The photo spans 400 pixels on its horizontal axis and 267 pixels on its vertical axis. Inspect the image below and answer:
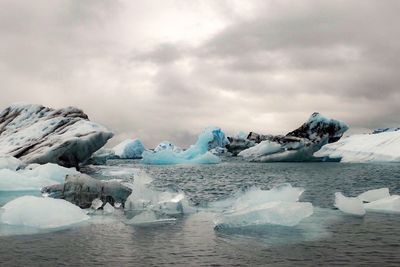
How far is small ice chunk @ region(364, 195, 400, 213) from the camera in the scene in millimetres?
20891

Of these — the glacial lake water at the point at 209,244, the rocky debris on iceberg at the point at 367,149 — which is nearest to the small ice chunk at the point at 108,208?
the glacial lake water at the point at 209,244

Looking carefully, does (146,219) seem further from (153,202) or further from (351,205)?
(351,205)

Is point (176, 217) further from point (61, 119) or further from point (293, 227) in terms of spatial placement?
point (61, 119)

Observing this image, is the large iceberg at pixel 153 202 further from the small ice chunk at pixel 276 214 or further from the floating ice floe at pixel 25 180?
the floating ice floe at pixel 25 180

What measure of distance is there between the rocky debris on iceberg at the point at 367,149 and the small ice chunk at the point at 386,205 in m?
46.0

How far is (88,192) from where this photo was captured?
72.2ft

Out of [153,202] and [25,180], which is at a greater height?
[25,180]

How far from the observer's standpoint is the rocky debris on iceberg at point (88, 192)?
2200 centimetres

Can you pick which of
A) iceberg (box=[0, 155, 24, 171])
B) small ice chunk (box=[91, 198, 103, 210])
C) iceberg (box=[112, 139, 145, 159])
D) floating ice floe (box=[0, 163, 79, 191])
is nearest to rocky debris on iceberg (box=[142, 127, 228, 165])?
iceberg (box=[112, 139, 145, 159])

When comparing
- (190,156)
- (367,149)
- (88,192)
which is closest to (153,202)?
(88,192)

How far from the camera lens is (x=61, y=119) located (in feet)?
174

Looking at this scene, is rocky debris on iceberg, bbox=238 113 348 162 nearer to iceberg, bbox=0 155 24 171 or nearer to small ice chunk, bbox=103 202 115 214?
iceberg, bbox=0 155 24 171

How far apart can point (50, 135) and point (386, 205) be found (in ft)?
125

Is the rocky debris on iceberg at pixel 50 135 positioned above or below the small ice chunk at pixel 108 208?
above
